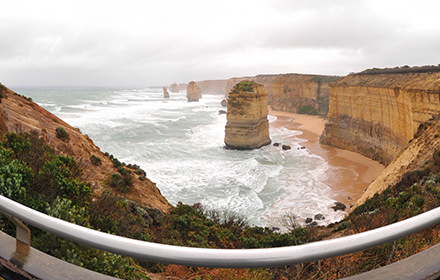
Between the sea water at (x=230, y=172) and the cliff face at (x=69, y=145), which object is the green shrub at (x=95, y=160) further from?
the sea water at (x=230, y=172)

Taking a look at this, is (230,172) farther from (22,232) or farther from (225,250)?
(225,250)

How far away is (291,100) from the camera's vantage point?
7300 cm

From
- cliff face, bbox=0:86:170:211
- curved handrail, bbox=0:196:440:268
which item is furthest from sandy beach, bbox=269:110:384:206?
curved handrail, bbox=0:196:440:268

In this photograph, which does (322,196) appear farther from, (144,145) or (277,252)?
(144,145)

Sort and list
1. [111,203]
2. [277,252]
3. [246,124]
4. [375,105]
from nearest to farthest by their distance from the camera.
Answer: [277,252], [111,203], [375,105], [246,124]

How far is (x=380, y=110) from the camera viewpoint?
90.4ft

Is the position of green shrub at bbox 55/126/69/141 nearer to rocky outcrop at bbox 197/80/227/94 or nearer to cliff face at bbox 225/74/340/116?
cliff face at bbox 225/74/340/116

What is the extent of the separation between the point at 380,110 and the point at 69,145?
26527 millimetres

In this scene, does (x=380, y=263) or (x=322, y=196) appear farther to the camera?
(x=322, y=196)

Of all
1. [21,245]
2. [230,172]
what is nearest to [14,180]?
[21,245]

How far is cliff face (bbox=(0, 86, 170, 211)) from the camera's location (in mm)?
9961

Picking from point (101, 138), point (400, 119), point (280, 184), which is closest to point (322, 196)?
point (280, 184)

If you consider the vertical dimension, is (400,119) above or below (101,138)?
above

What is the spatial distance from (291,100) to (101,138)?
1926 inches
